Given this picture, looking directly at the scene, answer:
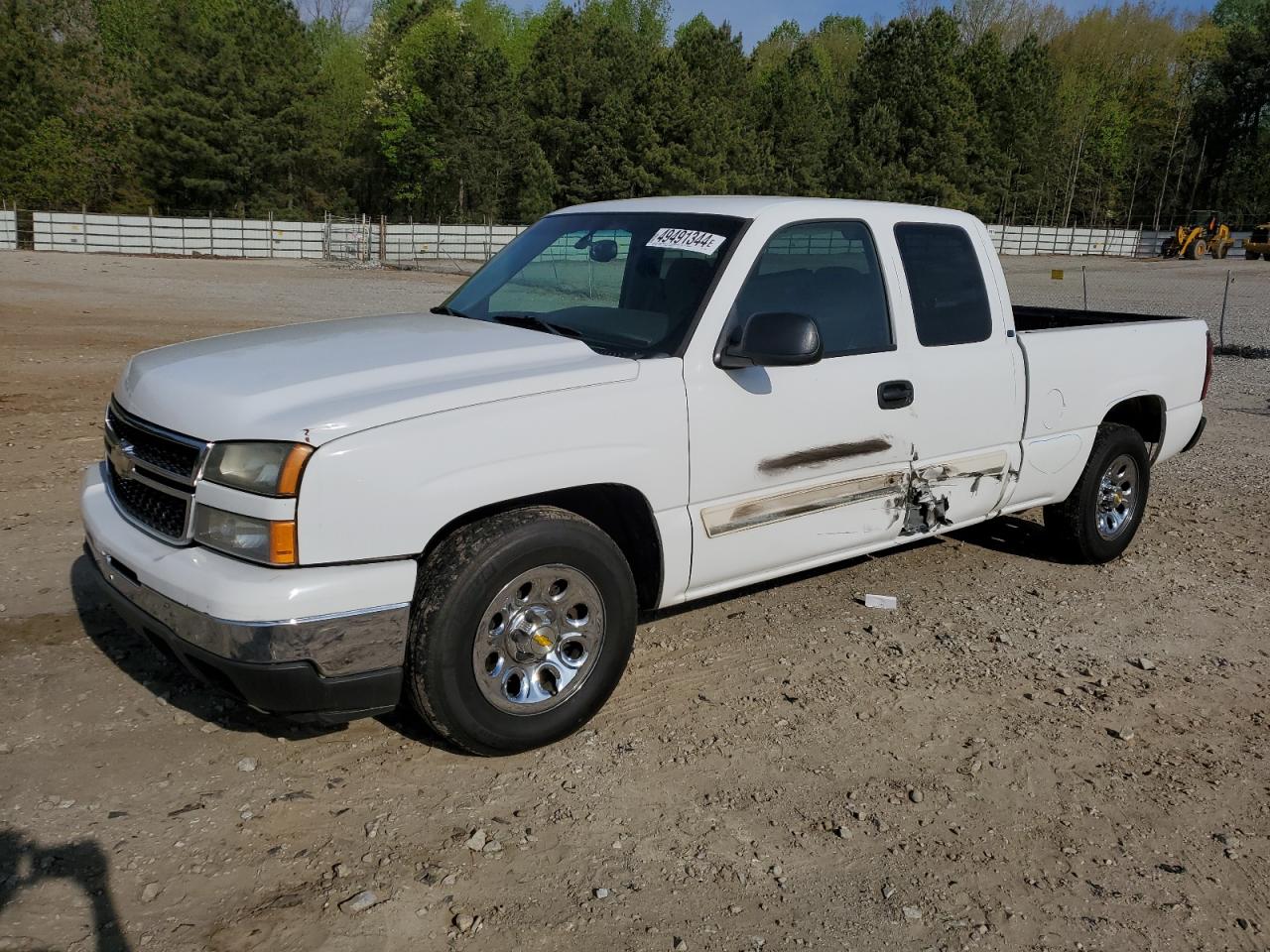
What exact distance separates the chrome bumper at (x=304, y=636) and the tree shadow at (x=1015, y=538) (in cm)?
424

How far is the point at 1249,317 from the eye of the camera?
77.0 feet

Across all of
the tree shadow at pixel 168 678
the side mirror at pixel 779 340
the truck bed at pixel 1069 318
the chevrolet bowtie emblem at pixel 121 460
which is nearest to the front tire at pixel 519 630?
the tree shadow at pixel 168 678

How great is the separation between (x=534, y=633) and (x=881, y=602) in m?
2.35

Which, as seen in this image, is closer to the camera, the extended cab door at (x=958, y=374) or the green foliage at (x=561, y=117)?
the extended cab door at (x=958, y=374)

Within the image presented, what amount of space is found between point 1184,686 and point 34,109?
63.3 meters

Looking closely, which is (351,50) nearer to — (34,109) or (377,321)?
(34,109)

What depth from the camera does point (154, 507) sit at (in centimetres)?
349

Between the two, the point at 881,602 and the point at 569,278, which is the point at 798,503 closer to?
the point at 881,602

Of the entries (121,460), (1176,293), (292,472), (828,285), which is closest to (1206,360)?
(828,285)

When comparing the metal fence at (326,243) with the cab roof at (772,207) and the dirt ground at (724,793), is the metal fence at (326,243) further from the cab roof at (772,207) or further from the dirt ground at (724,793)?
the dirt ground at (724,793)

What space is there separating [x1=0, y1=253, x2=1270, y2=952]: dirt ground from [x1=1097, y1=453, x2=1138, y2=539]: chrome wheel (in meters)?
0.60

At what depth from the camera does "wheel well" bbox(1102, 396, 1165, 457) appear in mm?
6191

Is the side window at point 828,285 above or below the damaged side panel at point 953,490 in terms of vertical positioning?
above

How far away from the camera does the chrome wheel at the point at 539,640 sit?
3.49 metres
